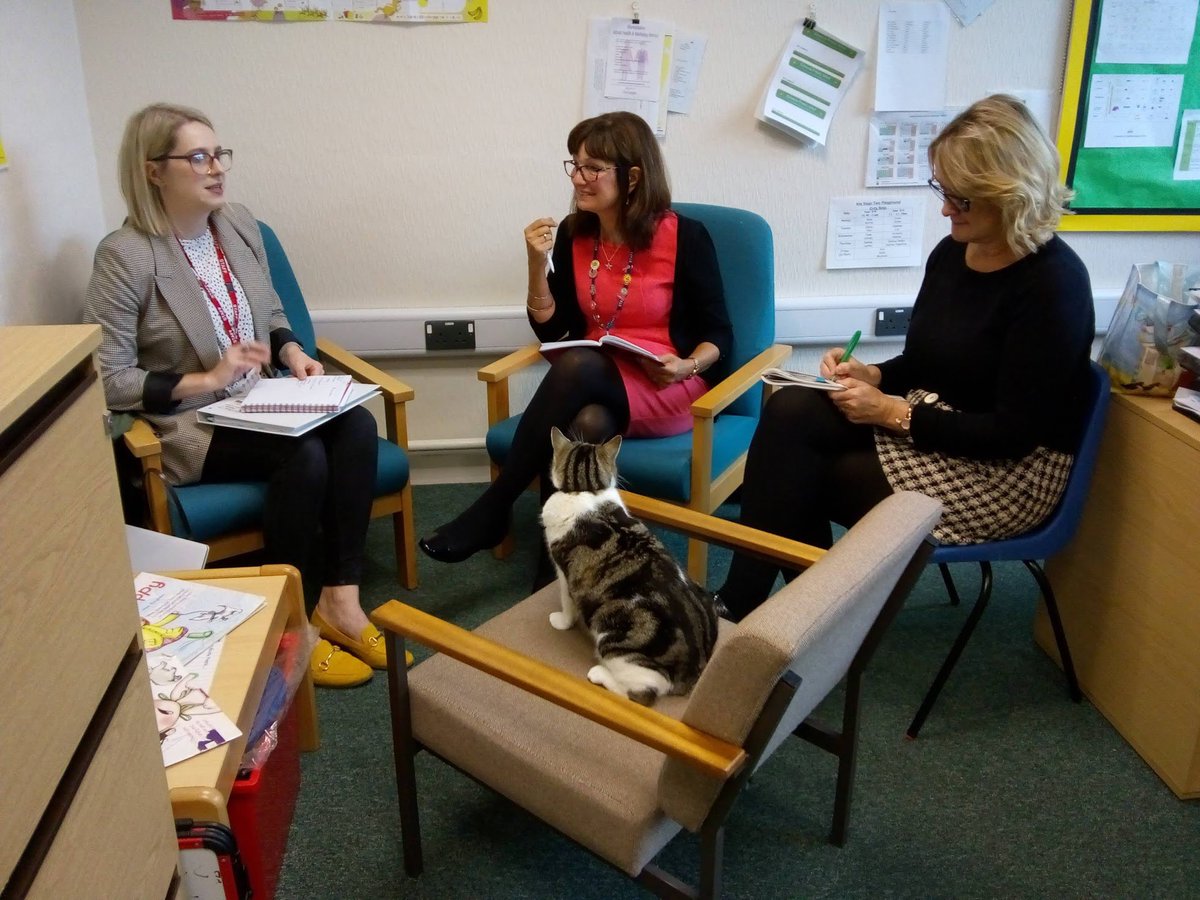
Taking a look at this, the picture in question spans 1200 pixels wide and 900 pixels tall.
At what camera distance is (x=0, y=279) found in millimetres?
2131

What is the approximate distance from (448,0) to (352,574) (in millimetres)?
1544

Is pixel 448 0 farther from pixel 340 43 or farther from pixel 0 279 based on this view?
pixel 0 279

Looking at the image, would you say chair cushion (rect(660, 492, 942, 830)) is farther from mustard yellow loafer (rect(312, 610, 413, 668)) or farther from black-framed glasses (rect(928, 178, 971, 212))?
mustard yellow loafer (rect(312, 610, 413, 668))

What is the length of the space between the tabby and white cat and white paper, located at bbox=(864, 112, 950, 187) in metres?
1.51

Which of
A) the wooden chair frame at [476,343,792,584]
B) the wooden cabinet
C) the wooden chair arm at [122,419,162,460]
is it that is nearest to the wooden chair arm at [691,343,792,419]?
the wooden chair frame at [476,343,792,584]

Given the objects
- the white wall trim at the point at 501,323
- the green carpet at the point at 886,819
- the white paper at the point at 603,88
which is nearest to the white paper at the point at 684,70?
the white paper at the point at 603,88

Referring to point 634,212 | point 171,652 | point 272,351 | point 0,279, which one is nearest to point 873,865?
point 171,652

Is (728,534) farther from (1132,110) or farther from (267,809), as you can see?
(1132,110)

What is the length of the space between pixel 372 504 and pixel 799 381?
104 cm

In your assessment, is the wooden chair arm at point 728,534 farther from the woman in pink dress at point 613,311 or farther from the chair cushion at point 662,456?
the woman in pink dress at point 613,311

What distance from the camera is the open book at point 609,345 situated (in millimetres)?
2336

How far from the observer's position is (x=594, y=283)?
2564mm

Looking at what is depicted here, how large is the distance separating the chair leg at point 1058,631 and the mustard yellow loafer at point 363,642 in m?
1.37

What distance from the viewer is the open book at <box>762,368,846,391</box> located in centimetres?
207
